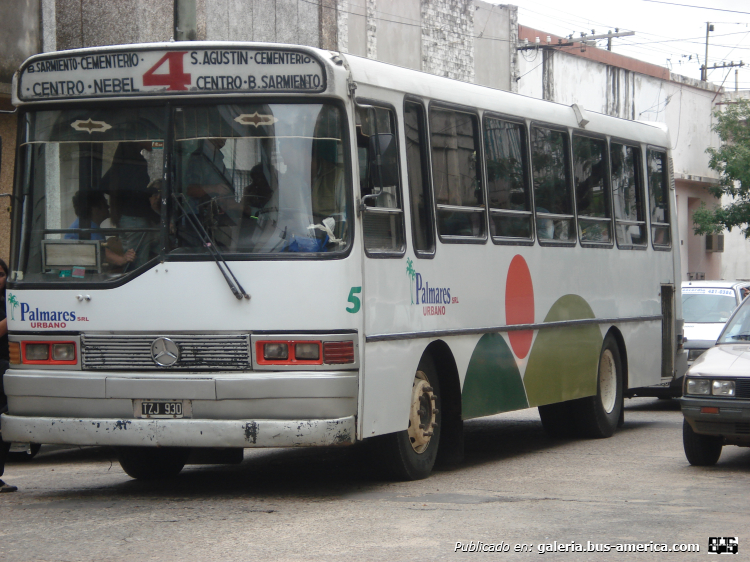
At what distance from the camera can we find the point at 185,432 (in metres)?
7.72

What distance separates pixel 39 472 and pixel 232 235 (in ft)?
12.6

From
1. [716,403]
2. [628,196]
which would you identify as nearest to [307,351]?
[716,403]

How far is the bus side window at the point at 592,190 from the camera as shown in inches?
470

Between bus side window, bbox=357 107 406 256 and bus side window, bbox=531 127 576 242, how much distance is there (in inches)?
104

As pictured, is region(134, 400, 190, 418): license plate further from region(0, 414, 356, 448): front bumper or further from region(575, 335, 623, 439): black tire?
region(575, 335, 623, 439): black tire

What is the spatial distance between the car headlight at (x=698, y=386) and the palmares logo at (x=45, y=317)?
4.81 meters

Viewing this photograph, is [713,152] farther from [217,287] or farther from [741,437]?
[217,287]

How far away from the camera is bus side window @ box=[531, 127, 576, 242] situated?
1104 centimetres

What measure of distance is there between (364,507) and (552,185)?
4.68m

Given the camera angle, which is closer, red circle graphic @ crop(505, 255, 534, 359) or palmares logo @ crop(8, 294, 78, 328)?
palmares logo @ crop(8, 294, 78, 328)

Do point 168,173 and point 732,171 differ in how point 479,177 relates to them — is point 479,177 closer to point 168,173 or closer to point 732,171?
point 168,173

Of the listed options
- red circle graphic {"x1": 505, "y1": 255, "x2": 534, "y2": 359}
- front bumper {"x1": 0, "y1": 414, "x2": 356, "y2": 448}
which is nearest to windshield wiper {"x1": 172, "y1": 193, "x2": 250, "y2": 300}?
front bumper {"x1": 0, "y1": 414, "x2": 356, "y2": 448}

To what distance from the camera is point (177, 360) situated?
25.8ft

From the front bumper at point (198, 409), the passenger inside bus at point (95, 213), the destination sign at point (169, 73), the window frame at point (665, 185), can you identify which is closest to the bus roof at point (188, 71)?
the destination sign at point (169, 73)
